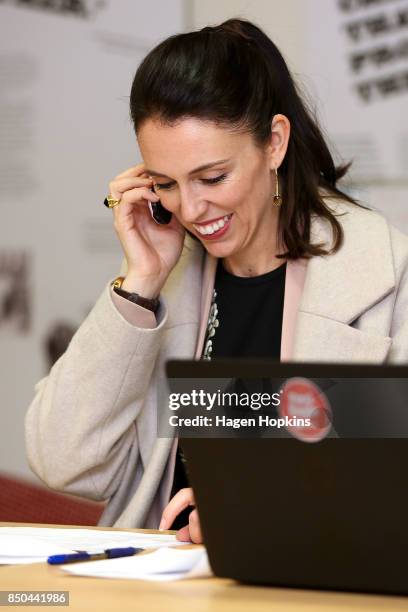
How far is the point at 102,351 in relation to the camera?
2.00 m

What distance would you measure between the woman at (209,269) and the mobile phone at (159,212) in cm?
3

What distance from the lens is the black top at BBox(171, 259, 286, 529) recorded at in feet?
6.86

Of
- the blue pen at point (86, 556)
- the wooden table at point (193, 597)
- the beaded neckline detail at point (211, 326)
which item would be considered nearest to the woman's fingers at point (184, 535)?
the blue pen at point (86, 556)

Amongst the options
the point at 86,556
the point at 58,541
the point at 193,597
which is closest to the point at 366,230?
the point at 58,541

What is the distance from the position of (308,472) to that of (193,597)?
177mm

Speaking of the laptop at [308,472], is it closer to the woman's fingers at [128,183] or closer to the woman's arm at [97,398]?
the woman's arm at [97,398]

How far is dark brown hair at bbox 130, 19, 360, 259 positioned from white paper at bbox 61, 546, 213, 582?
0.97 m

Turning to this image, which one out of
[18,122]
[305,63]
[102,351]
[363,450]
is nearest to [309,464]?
[363,450]

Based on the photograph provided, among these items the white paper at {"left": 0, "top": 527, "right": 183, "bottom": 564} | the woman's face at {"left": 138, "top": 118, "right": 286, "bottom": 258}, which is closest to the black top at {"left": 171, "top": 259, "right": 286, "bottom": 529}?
the woman's face at {"left": 138, "top": 118, "right": 286, "bottom": 258}

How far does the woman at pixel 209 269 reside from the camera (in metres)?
1.92

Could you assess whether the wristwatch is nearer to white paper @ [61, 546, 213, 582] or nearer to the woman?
the woman

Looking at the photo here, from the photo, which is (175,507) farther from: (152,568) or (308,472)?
(308,472)

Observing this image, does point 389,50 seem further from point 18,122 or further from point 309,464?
point 309,464

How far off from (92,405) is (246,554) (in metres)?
1.00
